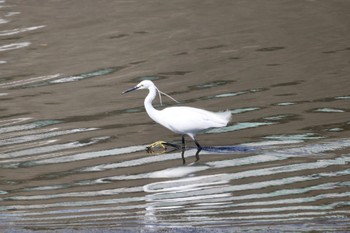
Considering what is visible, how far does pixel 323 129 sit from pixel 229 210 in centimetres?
302

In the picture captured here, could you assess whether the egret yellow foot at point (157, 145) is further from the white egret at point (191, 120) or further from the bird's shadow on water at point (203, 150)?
the white egret at point (191, 120)

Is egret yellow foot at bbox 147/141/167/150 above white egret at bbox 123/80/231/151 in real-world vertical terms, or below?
below

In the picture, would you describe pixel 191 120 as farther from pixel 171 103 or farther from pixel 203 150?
pixel 171 103

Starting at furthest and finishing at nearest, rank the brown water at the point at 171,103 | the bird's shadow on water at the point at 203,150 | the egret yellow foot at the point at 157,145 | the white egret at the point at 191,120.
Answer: the egret yellow foot at the point at 157,145 → the white egret at the point at 191,120 → the bird's shadow on water at the point at 203,150 → the brown water at the point at 171,103

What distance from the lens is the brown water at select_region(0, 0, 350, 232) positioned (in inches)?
340

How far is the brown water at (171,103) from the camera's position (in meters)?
8.64

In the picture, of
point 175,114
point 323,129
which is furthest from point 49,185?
point 323,129

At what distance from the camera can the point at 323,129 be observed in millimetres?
11172

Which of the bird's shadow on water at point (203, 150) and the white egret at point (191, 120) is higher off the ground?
the white egret at point (191, 120)

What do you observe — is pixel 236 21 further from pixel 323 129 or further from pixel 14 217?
pixel 14 217

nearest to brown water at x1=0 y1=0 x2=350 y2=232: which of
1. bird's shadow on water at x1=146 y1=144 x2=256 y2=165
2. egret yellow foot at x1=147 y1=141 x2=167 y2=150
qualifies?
bird's shadow on water at x1=146 y1=144 x2=256 y2=165

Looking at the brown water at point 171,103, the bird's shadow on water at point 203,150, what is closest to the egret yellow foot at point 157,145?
the bird's shadow on water at point 203,150

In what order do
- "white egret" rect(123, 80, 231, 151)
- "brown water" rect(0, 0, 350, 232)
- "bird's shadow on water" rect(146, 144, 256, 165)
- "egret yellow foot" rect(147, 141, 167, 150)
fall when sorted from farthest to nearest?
"egret yellow foot" rect(147, 141, 167, 150) → "white egret" rect(123, 80, 231, 151) → "bird's shadow on water" rect(146, 144, 256, 165) → "brown water" rect(0, 0, 350, 232)

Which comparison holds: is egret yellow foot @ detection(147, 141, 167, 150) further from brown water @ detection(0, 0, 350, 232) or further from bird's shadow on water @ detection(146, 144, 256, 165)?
brown water @ detection(0, 0, 350, 232)
